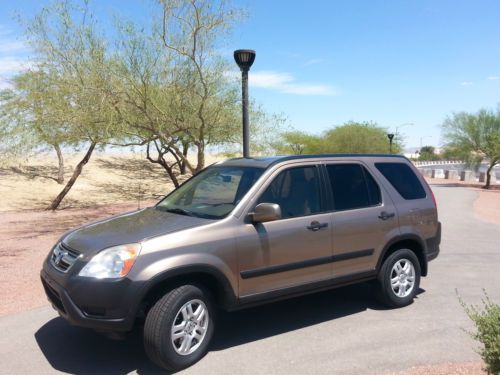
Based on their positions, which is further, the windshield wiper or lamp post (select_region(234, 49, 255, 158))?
lamp post (select_region(234, 49, 255, 158))

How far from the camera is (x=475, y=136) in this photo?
36.2m

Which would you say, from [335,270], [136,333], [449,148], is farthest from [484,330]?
[449,148]

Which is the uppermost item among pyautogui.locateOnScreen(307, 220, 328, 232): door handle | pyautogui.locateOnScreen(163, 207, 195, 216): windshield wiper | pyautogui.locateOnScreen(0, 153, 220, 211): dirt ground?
pyautogui.locateOnScreen(163, 207, 195, 216): windshield wiper

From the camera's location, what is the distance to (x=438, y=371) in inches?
156

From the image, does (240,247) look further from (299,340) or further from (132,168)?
(132,168)

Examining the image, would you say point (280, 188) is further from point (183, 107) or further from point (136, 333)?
point (183, 107)

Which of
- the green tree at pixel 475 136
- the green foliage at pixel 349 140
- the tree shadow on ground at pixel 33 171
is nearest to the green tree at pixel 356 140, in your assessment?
the green foliage at pixel 349 140

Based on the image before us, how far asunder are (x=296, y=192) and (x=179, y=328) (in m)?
1.80

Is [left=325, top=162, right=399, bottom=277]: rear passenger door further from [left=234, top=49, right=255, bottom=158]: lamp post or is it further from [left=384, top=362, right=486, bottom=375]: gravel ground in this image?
[left=234, top=49, right=255, bottom=158]: lamp post

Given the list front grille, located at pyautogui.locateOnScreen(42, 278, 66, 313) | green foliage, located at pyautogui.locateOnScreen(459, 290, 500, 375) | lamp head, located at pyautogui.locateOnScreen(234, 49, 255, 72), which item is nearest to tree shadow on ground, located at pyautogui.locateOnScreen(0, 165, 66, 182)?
lamp head, located at pyautogui.locateOnScreen(234, 49, 255, 72)

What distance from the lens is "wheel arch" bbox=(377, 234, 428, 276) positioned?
218 inches

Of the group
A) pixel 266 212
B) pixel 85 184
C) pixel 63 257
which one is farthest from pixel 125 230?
pixel 85 184

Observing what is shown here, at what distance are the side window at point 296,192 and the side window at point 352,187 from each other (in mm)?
247

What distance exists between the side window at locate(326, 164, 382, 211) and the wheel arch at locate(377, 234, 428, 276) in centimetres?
54
